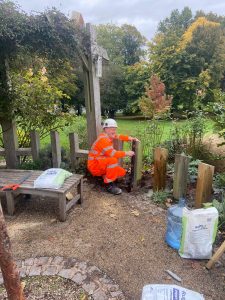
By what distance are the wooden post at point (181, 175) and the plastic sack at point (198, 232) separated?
1.21 m

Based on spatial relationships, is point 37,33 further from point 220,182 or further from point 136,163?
point 220,182

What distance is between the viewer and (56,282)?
2490mm

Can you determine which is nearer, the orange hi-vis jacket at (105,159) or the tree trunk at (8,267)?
the tree trunk at (8,267)

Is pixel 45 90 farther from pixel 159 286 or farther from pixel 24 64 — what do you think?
pixel 159 286

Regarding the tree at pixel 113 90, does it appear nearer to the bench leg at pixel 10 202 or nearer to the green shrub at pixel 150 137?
the green shrub at pixel 150 137

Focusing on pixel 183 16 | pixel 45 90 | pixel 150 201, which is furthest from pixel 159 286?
pixel 183 16

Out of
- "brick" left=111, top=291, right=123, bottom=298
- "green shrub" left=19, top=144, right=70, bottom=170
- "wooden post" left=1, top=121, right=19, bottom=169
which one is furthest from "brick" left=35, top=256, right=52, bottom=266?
"wooden post" left=1, top=121, right=19, bottom=169

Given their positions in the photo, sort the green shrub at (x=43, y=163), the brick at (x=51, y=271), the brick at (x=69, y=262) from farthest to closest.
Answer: the green shrub at (x=43, y=163)
the brick at (x=69, y=262)
the brick at (x=51, y=271)

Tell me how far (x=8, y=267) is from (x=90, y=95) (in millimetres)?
3505

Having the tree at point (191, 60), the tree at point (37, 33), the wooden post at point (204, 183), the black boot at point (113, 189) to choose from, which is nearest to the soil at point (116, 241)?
the black boot at point (113, 189)

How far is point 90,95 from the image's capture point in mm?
4895

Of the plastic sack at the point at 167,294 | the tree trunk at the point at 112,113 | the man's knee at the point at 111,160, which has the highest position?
the man's knee at the point at 111,160

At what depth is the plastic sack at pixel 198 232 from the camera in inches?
108

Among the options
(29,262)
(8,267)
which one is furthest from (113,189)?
(8,267)
